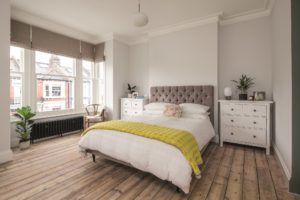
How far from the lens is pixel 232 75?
360 cm

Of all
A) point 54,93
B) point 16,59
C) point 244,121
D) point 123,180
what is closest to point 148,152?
point 123,180

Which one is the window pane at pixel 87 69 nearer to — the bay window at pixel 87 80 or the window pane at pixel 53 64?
the bay window at pixel 87 80

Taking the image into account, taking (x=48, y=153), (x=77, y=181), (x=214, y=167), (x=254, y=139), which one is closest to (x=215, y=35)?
(x=254, y=139)

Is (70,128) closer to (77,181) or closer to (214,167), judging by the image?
(77,181)

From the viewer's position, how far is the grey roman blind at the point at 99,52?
483 cm

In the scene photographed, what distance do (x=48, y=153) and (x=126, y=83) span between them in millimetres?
2937

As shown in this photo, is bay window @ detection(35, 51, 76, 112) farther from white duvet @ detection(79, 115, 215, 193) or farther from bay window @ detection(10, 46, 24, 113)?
white duvet @ detection(79, 115, 215, 193)

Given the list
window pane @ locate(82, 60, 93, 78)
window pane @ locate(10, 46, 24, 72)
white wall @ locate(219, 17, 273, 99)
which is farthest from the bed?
window pane @ locate(82, 60, 93, 78)

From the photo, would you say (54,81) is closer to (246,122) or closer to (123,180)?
(123,180)

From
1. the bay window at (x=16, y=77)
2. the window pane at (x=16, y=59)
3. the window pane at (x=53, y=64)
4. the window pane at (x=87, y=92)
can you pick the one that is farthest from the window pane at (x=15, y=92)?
the window pane at (x=87, y=92)

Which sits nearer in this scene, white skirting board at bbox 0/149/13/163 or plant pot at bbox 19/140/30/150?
white skirting board at bbox 0/149/13/163

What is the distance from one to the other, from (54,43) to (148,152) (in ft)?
12.4

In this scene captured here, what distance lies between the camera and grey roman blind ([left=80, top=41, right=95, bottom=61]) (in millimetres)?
4605

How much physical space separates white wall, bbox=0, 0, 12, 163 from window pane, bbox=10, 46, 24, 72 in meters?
0.92
